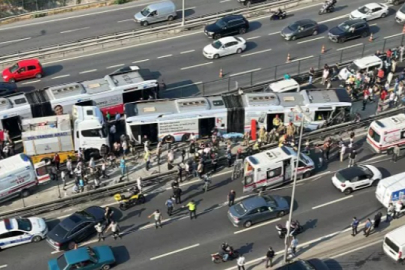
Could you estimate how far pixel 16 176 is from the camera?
41.4 m

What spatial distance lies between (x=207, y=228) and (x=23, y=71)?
23.8m

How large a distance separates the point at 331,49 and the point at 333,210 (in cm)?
2183

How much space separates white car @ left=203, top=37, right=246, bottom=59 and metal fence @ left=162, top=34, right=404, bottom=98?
3.49 m

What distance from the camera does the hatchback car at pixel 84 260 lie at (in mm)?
35406

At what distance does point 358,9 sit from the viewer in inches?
2483

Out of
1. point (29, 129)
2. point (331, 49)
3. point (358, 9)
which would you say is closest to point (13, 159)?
point (29, 129)

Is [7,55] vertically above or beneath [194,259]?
above

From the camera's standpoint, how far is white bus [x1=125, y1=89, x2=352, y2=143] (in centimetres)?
4588

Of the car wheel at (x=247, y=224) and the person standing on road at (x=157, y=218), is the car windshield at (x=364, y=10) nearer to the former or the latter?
the car wheel at (x=247, y=224)

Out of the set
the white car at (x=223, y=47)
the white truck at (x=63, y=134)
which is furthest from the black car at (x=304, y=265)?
the white car at (x=223, y=47)

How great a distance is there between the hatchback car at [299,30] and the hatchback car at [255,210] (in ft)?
78.3

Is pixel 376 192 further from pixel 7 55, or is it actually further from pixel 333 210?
pixel 7 55

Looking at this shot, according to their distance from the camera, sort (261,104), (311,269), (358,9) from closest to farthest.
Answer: (311,269) → (261,104) → (358,9)

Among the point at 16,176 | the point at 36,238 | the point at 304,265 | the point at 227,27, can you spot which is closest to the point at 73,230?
the point at 36,238
